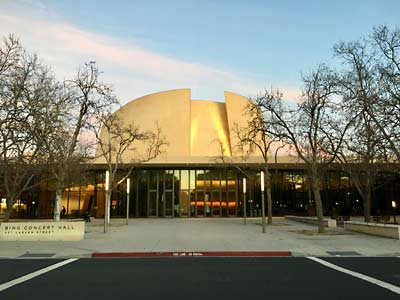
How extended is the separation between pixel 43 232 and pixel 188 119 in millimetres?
35160

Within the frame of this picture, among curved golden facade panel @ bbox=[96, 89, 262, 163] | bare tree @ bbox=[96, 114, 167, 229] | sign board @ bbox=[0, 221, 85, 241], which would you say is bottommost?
sign board @ bbox=[0, 221, 85, 241]

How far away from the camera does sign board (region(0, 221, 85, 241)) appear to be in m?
19.7

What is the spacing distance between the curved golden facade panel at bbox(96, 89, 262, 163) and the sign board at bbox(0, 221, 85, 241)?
30407 millimetres
